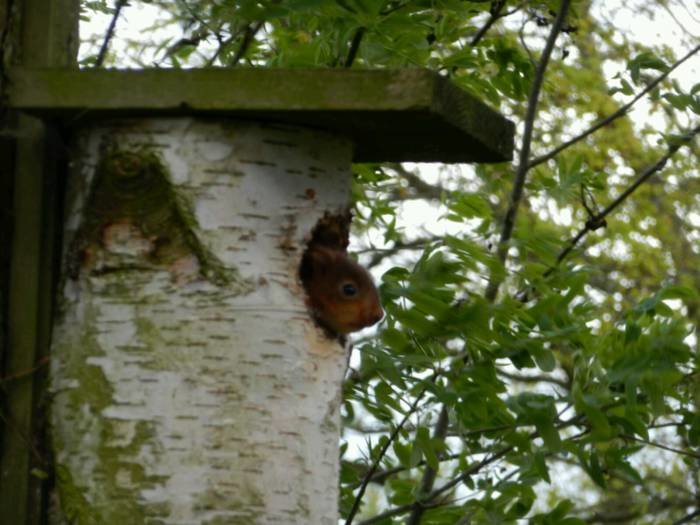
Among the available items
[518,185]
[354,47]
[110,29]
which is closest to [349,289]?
[354,47]

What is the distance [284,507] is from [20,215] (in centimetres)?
66

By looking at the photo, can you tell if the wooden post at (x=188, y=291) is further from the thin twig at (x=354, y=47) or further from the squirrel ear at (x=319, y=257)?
the thin twig at (x=354, y=47)

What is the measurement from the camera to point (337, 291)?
2.11 metres

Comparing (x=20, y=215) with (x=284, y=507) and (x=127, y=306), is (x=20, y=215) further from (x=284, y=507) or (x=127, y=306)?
(x=284, y=507)

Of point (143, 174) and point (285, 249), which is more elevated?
point (143, 174)

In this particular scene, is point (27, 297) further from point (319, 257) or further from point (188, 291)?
point (319, 257)

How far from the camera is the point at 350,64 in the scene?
266 centimetres

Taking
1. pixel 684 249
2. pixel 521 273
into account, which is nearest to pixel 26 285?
pixel 521 273

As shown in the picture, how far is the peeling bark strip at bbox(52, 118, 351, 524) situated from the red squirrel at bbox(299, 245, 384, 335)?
0.04 metres

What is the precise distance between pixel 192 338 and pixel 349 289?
305mm

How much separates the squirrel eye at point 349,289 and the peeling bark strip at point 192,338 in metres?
0.09

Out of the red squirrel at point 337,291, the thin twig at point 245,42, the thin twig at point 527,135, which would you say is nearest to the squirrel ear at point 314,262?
the red squirrel at point 337,291

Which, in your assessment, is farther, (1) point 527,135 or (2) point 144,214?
(1) point 527,135

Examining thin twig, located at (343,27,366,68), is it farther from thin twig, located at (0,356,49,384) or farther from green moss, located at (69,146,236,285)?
thin twig, located at (0,356,49,384)
